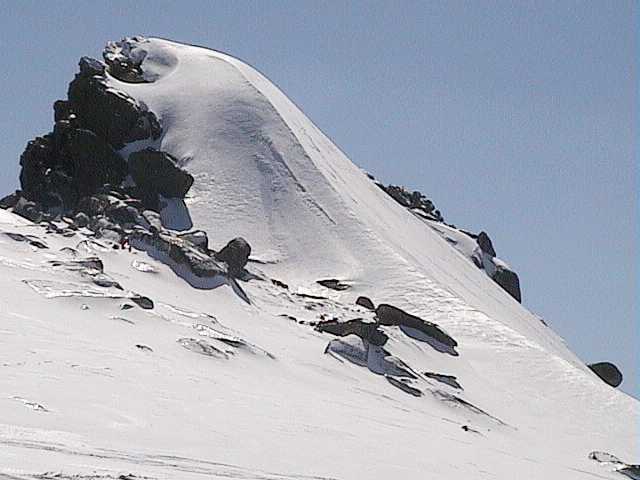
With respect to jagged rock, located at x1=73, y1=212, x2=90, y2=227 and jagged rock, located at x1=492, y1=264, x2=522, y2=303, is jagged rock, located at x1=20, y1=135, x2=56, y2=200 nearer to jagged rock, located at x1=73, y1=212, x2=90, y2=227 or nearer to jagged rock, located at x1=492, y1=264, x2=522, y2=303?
jagged rock, located at x1=73, y1=212, x2=90, y2=227

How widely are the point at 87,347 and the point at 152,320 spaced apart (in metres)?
5.84

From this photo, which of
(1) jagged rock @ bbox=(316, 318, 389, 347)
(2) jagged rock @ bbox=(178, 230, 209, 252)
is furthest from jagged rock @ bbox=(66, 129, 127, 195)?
(1) jagged rock @ bbox=(316, 318, 389, 347)

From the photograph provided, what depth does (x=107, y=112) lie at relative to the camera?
5656cm

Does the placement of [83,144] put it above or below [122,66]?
below

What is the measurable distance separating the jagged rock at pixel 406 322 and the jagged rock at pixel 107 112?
77.7 feet

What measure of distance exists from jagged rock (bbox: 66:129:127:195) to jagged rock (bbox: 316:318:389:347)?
20.9 meters

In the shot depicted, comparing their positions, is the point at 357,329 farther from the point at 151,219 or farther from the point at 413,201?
the point at 413,201

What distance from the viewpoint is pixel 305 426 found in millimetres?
17109

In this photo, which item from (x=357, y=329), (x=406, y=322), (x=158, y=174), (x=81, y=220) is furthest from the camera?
(x=158, y=174)

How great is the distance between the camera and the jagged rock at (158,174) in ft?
167

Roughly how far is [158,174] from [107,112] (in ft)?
23.8

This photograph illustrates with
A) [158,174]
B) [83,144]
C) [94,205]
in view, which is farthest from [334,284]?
[83,144]

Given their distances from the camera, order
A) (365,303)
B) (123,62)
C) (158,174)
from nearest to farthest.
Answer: (365,303) < (158,174) < (123,62)

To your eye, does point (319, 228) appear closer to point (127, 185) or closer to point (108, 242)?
point (127, 185)
